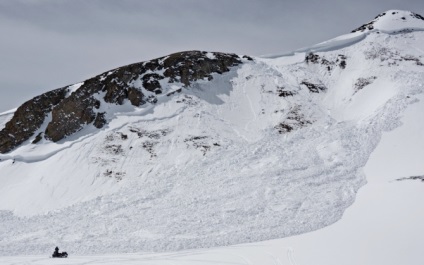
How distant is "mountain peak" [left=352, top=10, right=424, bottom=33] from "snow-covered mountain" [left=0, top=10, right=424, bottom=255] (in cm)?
26

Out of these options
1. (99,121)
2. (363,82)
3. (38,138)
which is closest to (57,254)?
(99,121)

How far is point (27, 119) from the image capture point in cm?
5094

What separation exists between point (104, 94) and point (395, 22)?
40.7 m

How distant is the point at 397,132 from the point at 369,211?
14026 millimetres

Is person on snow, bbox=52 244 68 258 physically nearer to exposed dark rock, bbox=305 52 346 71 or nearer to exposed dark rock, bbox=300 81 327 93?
exposed dark rock, bbox=300 81 327 93

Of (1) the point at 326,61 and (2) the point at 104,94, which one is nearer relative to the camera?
(2) the point at 104,94

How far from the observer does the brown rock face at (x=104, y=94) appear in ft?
157

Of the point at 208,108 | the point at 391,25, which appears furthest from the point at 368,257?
the point at 391,25

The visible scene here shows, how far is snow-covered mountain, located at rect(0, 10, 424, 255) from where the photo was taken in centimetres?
2845

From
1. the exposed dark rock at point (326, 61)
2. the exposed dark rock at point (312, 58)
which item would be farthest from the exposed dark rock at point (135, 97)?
the exposed dark rock at point (312, 58)

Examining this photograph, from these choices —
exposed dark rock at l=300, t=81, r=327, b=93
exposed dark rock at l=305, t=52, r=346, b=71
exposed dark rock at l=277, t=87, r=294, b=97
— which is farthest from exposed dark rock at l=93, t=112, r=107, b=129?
exposed dark rock at l=305, t=52, r=346, b=71

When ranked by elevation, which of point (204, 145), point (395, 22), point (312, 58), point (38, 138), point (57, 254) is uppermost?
point (395, 22)

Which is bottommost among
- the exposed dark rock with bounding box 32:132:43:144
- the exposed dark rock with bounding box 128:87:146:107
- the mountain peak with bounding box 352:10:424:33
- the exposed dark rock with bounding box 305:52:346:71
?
the exposed dark rock with bounding box 32:132:43:144

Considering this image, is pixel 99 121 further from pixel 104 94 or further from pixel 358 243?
pixel 358 243
